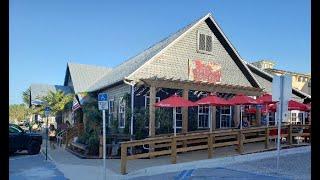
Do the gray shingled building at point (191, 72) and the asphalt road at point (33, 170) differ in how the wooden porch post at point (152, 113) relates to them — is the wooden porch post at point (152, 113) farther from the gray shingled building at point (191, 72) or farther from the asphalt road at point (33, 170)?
the asphalt road at point (33, 170)

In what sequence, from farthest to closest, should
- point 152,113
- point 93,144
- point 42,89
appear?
point 42,89 → point 93,144 → point 152,113

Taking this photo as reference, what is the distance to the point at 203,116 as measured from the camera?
73.5 feet

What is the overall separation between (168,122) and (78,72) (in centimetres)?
1916

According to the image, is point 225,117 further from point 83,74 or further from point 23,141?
point 83,74

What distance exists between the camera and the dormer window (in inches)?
867

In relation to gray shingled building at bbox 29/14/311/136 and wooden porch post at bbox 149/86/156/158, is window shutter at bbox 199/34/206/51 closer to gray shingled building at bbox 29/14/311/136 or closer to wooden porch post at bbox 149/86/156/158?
gray shingled building at bbox 29/14/311/136

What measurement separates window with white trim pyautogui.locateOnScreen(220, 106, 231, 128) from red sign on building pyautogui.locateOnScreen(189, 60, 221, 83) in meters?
1.97

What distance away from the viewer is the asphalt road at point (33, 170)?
497 inches

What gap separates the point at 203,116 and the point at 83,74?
16.8m

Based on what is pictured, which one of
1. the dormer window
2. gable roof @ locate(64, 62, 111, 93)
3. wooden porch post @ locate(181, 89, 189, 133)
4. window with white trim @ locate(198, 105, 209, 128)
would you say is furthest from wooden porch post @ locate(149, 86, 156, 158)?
gable roof @ locate(64, 62, 111, 93)

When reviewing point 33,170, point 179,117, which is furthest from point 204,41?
point 33,170

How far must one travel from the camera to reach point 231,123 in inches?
942

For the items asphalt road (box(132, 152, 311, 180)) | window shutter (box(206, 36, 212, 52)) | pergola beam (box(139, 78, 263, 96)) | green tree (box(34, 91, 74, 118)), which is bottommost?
asphalt road (box(132, 152, 311, 180))
